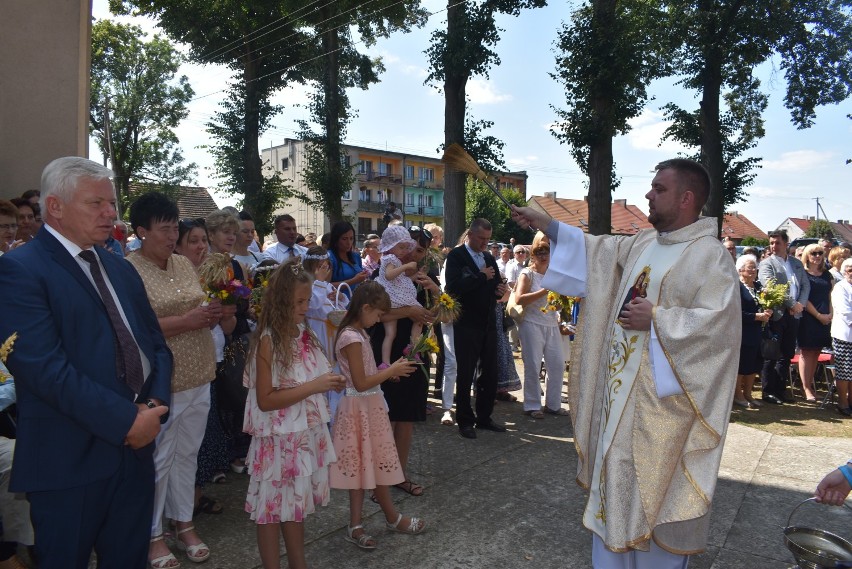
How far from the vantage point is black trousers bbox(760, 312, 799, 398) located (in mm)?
8820

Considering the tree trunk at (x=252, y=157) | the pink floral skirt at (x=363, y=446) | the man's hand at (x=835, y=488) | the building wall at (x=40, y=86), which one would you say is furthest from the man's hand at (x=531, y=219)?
the tree trunk at (x=252, y=157)

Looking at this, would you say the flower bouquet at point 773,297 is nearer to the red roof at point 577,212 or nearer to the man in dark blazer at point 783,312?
the man in dark blazer at point 783,312

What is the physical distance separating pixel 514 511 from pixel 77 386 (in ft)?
10.7

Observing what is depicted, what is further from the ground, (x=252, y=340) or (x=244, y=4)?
(x=244, y=4)

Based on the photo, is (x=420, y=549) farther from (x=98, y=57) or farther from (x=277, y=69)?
(x=98, y=57)

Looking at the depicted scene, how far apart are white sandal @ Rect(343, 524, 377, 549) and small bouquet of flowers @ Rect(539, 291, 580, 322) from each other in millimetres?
3912

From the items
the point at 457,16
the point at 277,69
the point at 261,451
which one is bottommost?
the point at 261,451

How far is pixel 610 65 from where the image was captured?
41.0ft

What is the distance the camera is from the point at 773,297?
845 centimetres

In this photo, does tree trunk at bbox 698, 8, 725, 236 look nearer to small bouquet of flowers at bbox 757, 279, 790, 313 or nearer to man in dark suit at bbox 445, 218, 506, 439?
small bouquet of flowers at bbox 757, 279, 790, 313

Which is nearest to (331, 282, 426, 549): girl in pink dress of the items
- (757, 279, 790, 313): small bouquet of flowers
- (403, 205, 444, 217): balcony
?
(757, 279, 790, 313): small bouquet of flowers

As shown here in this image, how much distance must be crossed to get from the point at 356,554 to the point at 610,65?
11.2m

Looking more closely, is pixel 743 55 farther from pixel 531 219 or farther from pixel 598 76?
pixel 531 219

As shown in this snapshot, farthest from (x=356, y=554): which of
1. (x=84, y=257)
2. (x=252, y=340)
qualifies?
(x=84, y=257)
